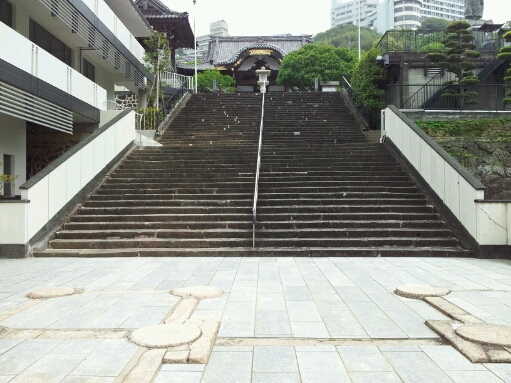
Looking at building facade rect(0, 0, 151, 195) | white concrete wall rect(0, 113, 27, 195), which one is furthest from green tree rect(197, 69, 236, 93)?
white concrete wall rect(0, 113, 27, 195)

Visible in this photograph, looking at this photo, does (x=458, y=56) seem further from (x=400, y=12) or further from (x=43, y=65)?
(x=400, y=12)

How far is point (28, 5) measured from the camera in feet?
38.8

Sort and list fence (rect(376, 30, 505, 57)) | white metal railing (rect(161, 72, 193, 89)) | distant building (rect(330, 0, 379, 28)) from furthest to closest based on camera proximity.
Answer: distant building (rect(330, 0, 379, 28))
white metal railing (rect(161, 72, 193, 89))
fence (rect(376, 30, 505, 57))

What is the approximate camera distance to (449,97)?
1638 cm

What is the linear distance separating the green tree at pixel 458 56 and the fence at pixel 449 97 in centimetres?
4

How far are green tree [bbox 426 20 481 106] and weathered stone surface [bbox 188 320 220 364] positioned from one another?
1488 centimetres

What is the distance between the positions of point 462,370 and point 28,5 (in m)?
13.5

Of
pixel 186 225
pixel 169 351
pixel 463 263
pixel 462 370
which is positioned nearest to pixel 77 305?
pixel 169 351

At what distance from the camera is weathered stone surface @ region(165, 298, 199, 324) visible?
414 cm

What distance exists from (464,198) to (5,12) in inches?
492

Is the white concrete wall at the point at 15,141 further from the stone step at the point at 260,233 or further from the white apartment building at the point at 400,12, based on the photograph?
the white apartment building at the point at 400,12

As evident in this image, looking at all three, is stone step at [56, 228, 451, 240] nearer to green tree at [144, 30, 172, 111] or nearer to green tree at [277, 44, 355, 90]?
green tree at [144, 30, 172, 111]

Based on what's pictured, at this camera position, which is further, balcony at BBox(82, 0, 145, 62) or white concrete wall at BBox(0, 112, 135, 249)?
balcony at BBox(82, 0, 145, 62)

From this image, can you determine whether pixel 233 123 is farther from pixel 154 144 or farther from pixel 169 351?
pixel 169 351
